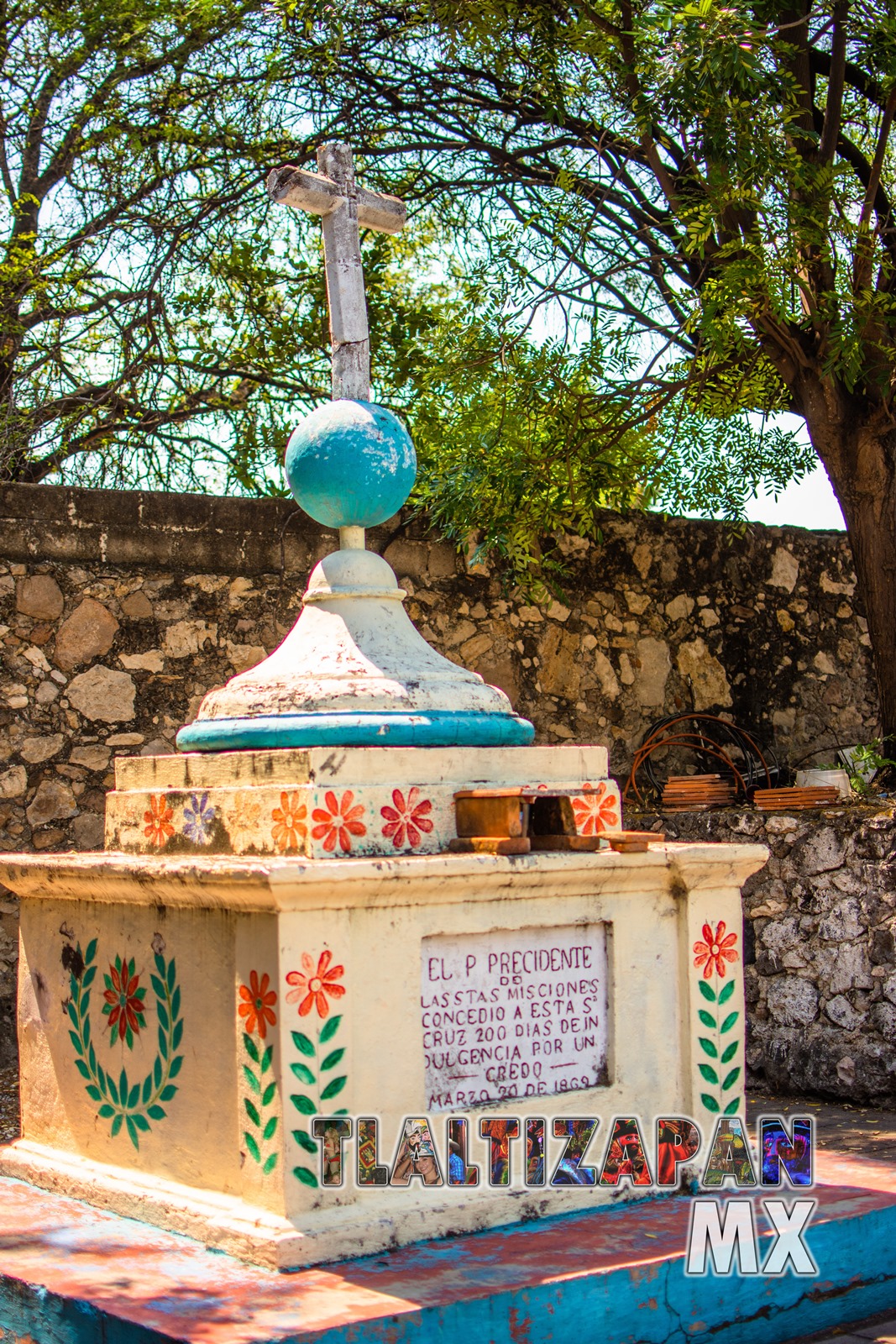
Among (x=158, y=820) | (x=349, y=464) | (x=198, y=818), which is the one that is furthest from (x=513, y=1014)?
(x=349, y=464)

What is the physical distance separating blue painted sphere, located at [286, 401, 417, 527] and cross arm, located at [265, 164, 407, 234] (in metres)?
0.54

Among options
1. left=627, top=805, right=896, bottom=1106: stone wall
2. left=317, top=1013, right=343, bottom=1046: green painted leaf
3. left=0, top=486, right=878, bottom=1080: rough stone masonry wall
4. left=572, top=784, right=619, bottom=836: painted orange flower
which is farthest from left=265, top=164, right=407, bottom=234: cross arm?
left=627, top=805, right=896, bottom=1106: stone wall

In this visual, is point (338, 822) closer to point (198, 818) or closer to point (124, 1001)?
point (198, 818)

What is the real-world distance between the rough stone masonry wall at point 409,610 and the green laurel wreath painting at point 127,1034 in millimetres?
2101

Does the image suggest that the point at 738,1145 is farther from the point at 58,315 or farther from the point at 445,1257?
the point at 58,315

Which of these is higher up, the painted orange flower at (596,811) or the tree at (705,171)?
the tree at (705,171)

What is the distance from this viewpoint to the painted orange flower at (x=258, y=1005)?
2.90 m

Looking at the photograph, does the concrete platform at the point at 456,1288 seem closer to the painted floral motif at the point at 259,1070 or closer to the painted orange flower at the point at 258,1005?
the painted floral motif at the point at 259,1070

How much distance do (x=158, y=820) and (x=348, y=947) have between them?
0.70 metres

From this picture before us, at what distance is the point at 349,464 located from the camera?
3.45 m

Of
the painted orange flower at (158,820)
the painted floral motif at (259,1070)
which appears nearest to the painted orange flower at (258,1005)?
the painted floral motif at (259,1070)

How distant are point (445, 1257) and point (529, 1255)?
17cm

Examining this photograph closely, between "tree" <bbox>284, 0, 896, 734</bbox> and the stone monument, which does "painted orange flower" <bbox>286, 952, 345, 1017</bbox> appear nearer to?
the stone monument

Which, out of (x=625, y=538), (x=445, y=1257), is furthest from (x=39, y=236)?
(x=445, y=1257)
